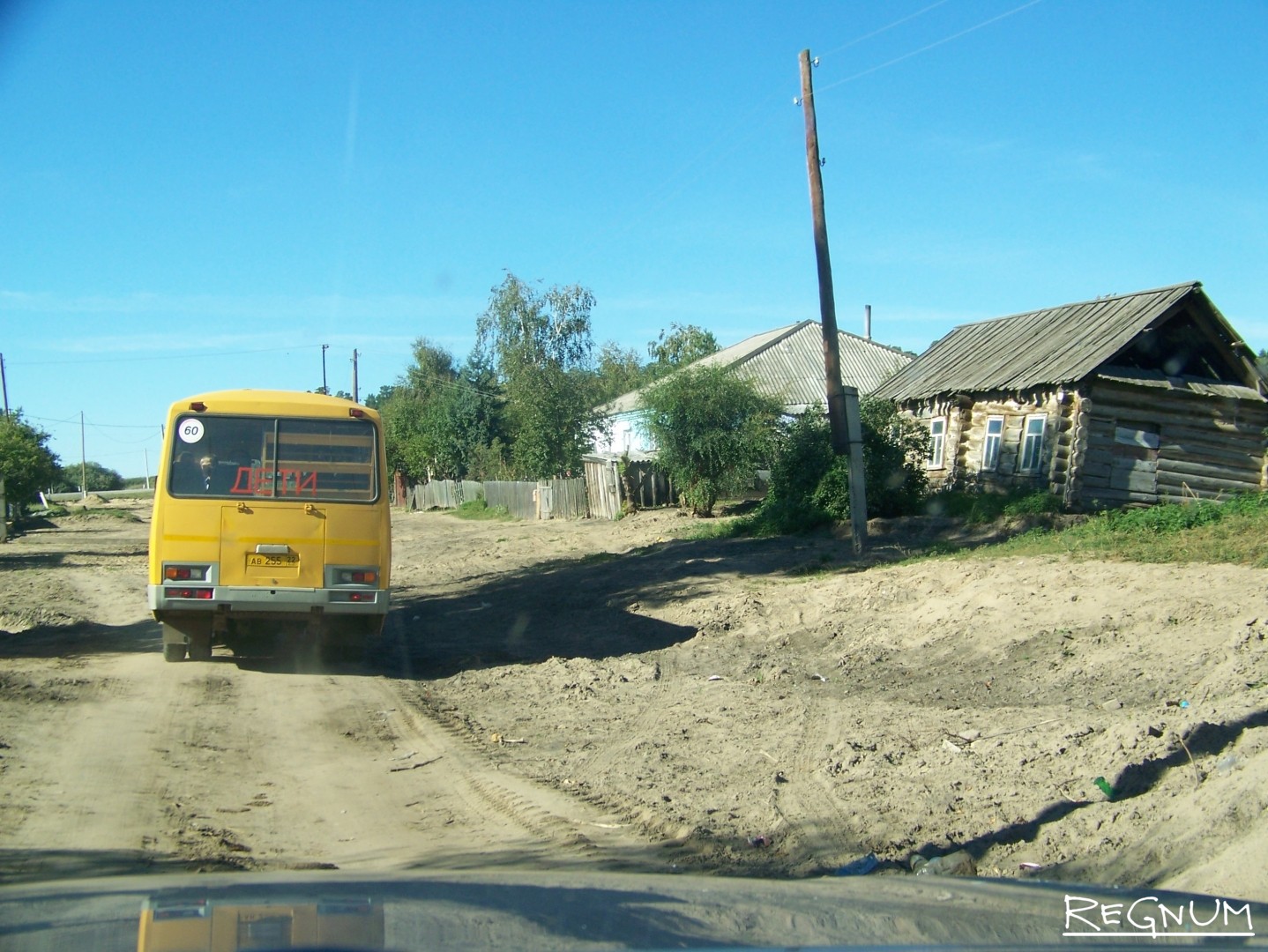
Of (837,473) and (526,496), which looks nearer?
(837,473)

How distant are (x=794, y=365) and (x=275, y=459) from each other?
121 feet

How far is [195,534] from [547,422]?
34.9m

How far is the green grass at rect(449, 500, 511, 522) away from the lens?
43.5 metres

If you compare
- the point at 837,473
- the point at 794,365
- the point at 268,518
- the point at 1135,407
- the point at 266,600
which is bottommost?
the point at 266,600

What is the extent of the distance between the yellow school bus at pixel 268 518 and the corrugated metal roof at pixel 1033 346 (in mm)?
15401

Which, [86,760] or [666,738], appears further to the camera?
[666,738]

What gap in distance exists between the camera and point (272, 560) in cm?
1066

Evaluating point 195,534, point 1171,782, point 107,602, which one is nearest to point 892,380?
point 107,602

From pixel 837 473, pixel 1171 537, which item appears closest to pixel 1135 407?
pixel 837 473

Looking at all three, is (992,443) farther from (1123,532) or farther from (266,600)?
(266,600)

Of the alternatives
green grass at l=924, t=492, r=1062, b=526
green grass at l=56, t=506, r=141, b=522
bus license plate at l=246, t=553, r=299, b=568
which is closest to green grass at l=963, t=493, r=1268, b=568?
green grass at l=924, t=492, r=1062, b=526

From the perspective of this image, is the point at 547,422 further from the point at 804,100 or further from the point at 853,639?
the point at 853,639

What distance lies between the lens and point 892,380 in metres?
28.5

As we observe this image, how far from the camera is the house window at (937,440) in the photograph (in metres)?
26.0
